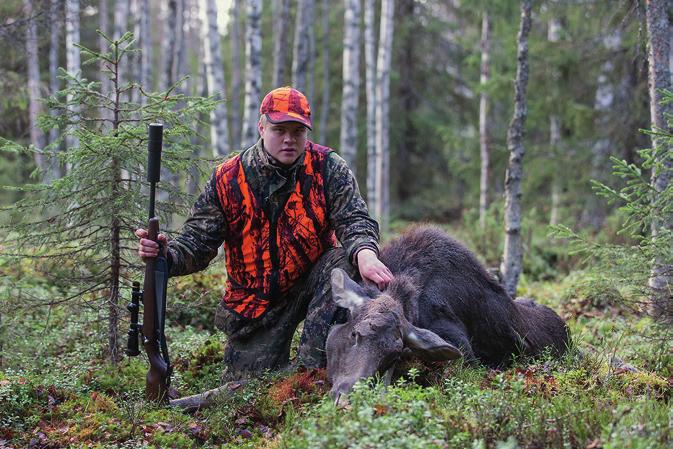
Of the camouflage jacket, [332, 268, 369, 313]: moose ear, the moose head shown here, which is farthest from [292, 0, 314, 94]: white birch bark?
the moose head

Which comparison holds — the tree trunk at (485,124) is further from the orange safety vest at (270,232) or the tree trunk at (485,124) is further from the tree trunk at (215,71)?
the orange safety vest at (270,232)

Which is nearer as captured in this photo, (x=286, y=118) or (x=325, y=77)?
(x=286, y=118)

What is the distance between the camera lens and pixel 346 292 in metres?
5.62

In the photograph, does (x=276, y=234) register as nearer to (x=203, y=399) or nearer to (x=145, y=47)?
Result: (x=203, y=399)

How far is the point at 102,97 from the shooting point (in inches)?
267

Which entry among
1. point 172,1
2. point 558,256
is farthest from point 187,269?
point 172,1

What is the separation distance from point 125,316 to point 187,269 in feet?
3.55

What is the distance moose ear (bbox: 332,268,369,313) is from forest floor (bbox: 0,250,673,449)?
594 millimetres

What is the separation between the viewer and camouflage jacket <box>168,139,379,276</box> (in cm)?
635

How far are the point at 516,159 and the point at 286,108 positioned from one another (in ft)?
15.9

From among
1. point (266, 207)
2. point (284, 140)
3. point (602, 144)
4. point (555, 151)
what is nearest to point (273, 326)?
point (266, 207)

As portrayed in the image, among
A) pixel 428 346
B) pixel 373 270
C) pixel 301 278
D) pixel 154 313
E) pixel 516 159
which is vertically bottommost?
pixel 428 346

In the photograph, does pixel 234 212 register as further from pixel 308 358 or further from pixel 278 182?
pixel 308 358

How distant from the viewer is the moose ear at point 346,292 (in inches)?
219
